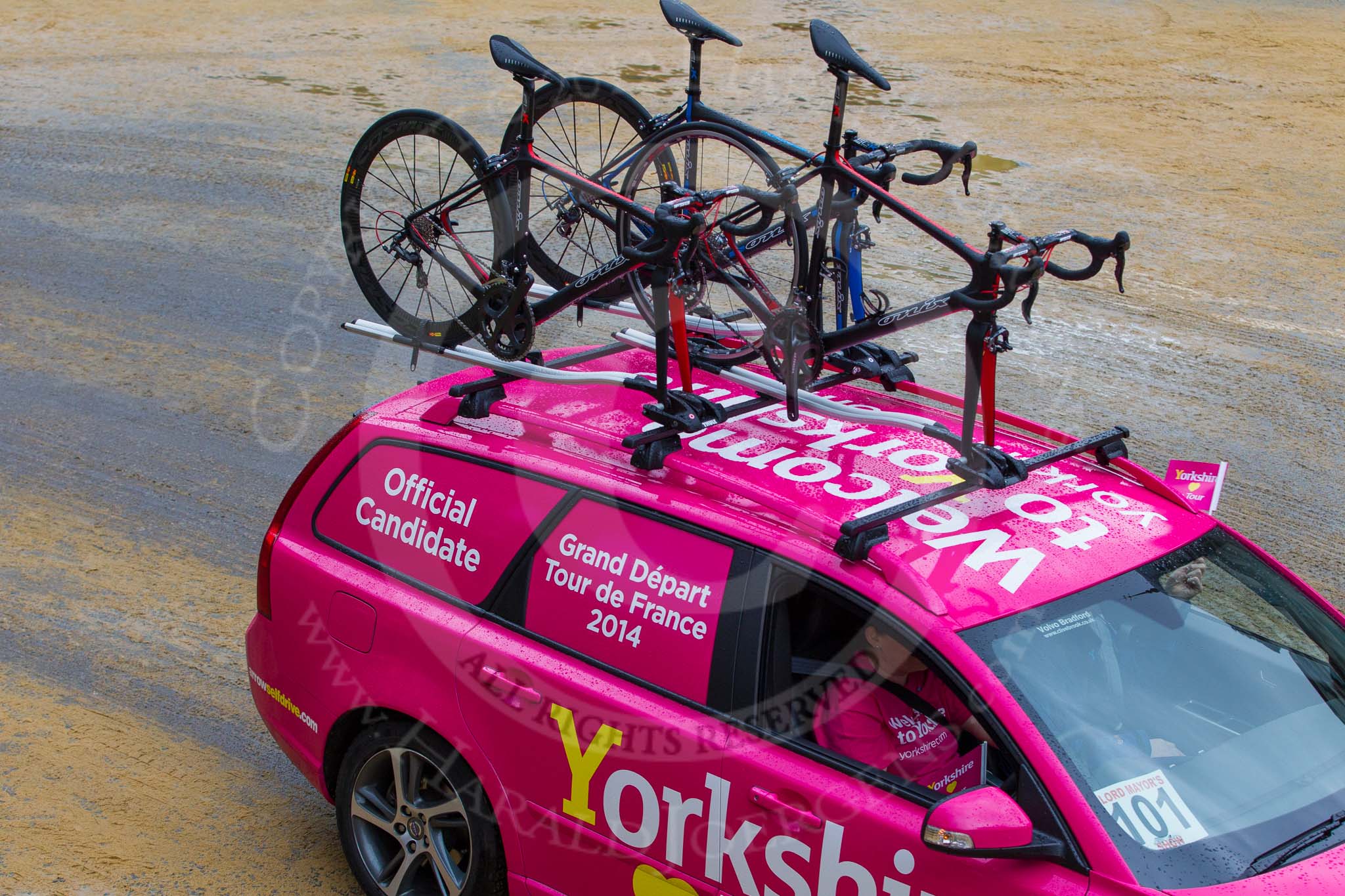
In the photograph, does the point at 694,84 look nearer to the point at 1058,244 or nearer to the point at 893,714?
the point at 1058,244

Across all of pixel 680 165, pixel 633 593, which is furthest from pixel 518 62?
pixel 633 593

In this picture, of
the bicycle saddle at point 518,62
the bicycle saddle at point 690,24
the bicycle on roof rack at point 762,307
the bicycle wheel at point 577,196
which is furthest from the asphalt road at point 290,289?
the bicycle saddle at point 690,24

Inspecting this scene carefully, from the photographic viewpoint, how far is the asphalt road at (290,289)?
5520 mm

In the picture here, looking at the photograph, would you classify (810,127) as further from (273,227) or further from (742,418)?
(742,418)

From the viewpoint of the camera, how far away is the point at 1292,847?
3.11m

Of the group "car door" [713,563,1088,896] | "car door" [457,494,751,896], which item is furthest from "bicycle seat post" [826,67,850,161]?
"car door" [713,563,1088,896]

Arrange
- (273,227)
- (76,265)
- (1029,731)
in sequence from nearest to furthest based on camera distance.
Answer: (1029,731)
(76,265)
(273,227)

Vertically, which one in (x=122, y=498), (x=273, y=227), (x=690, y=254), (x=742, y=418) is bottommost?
(x=122, y=498)

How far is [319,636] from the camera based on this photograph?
435 centimetres

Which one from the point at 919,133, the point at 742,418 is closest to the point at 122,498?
the point at 742,418

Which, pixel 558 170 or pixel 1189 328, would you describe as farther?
pixel 1189 328

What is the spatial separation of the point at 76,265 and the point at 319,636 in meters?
7.97

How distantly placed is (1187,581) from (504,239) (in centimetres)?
266

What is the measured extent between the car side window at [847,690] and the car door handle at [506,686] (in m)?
0.71
